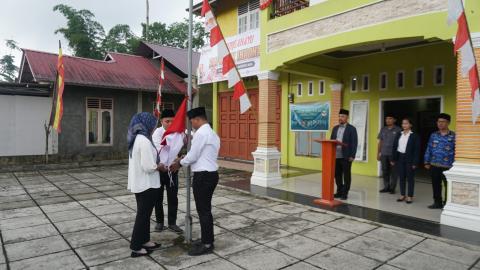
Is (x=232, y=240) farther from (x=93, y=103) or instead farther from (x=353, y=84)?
(x=93, y=103)

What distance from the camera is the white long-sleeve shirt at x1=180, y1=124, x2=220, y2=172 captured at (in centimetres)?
343

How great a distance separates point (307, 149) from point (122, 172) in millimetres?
5305

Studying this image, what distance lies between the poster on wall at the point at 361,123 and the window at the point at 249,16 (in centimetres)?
409

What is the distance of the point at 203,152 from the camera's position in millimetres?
3500

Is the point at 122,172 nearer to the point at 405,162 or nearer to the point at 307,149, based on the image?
the point at 307,149

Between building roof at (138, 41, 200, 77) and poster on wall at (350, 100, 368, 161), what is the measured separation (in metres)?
8.53

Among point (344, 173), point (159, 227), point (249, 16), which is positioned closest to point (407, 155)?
point (344, 173)

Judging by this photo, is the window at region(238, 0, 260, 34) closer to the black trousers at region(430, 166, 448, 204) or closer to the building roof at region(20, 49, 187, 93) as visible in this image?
the building roof at region(20, 49, 187, 93)

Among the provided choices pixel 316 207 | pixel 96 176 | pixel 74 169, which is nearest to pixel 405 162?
pixel 316 207

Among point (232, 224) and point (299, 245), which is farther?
point (232, 224)

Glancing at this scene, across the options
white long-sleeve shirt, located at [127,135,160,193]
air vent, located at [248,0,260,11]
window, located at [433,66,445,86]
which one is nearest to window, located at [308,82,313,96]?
air vent, located at [248,0,260,11]

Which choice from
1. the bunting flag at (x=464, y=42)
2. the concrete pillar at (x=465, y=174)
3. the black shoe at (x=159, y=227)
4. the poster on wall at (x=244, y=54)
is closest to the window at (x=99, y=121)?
the poster on wall at (x=244, y=54)

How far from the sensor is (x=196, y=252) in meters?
3.44

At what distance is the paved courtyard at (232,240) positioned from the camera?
128 inches
